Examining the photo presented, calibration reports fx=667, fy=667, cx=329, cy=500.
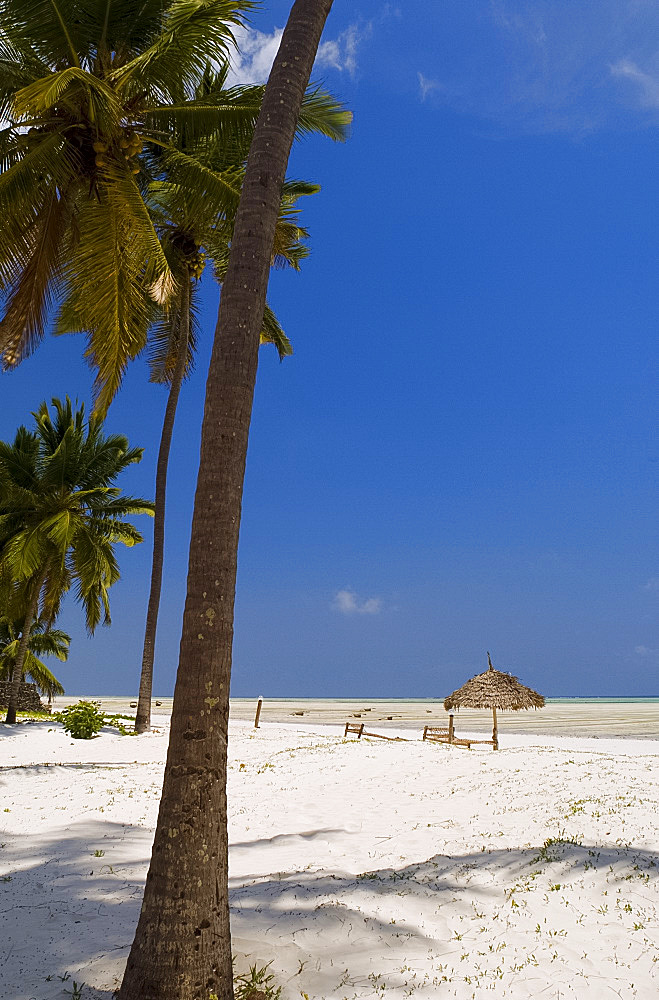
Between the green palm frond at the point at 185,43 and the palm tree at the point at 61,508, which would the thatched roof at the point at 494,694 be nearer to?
the palm tree at the point at 61,508

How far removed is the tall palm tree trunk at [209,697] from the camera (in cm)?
339

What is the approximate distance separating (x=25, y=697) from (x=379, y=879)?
22.7 metres

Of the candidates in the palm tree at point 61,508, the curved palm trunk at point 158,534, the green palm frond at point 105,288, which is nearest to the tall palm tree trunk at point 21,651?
the palm tree at point 61,508

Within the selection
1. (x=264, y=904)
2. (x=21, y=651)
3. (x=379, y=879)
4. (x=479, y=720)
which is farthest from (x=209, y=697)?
(x=479, y=720)

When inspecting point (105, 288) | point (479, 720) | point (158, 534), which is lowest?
point (479, 720)

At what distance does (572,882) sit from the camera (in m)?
5.72

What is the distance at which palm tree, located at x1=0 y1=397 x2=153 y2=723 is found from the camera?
67.2 ft

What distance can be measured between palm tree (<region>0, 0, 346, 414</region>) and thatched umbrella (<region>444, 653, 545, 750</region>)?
14065mm

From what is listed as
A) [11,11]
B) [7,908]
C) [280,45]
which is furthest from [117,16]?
[7,908]

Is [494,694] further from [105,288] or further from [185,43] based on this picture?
[185,43]

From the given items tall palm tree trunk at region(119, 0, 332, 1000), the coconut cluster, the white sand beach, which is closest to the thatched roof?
the white sand beach

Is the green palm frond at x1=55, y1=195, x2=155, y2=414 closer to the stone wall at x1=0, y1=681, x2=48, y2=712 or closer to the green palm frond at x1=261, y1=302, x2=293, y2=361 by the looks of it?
the green palm frond at x1=261, y1=302, x2=293, y2=361

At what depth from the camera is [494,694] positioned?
19516 millimetres

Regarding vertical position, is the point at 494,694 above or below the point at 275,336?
below
